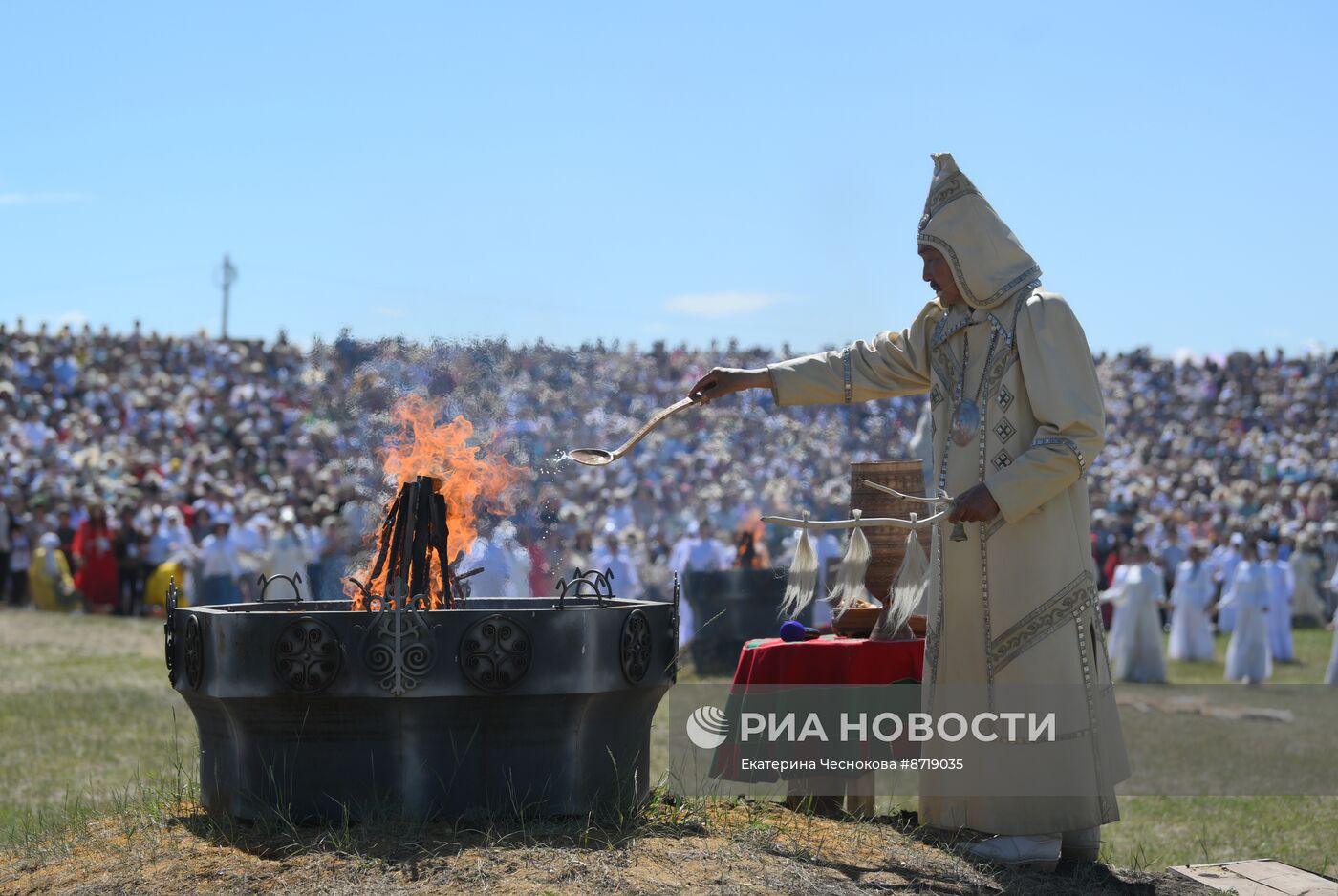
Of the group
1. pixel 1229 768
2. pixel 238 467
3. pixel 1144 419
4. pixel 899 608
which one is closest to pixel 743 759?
pixel 899 608

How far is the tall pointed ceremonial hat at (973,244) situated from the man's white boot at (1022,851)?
189 centimetres

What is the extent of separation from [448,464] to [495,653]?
1.37 metres

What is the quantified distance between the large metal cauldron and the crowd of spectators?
2476 mm

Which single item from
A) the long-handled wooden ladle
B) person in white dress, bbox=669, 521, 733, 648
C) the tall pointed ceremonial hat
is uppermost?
the tall pointed ceremonial hat

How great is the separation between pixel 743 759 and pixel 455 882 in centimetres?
172

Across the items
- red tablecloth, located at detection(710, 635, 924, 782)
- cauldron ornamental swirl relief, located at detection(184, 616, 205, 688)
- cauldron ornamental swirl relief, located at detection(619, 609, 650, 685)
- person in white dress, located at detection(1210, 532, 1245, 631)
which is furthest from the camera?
person in white dress, located at detection(1210, 532, 1245, 631)

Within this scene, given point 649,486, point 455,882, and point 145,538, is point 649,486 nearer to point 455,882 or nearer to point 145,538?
point 145,538

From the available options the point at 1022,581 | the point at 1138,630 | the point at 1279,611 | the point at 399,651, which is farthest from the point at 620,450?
the point at 1279,611

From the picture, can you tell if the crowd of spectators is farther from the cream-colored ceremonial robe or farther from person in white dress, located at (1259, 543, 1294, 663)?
the cream-colored ceremonial robe

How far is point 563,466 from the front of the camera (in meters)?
13.6

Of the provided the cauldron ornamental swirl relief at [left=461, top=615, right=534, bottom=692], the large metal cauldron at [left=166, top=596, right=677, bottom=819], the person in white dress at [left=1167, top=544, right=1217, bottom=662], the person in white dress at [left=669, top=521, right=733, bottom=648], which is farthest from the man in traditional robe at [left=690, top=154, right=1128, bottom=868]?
the person in white dress at [left=1167, top=544, right=1217, bottom=662]

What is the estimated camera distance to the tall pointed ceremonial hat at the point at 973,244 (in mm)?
5457

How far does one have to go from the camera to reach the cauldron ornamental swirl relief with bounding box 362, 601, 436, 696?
17.1 feet

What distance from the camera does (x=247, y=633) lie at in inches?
209
